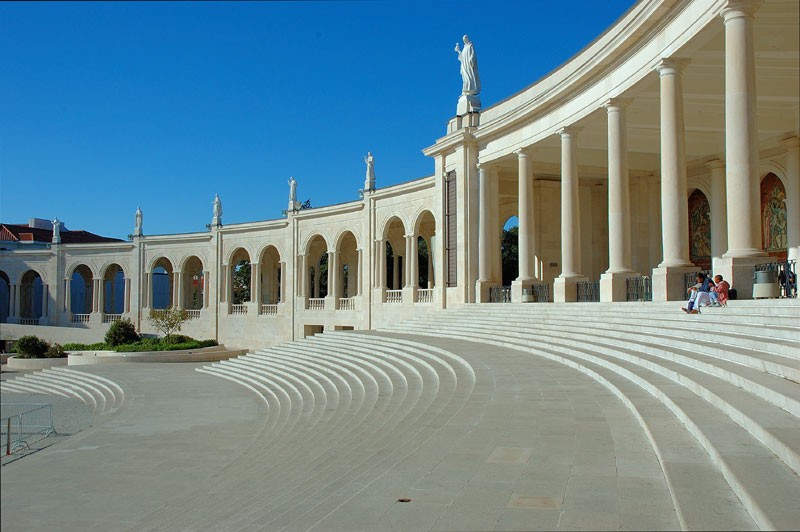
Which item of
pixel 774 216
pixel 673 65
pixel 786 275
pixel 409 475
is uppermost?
pixel 673 65

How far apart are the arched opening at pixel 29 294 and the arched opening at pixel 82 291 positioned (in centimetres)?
333

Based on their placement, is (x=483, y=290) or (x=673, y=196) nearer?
(x=673, y=196)

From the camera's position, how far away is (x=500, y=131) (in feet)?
113

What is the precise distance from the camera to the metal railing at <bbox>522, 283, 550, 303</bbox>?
31.6m

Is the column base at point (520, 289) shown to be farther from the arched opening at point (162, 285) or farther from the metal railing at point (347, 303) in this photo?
the arched opening at point (162, 285)

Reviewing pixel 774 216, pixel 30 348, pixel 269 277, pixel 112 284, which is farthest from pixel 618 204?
pixel 112 284

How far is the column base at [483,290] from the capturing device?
36.2m

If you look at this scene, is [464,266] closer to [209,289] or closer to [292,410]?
[292,410]

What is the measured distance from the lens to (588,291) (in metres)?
28.0

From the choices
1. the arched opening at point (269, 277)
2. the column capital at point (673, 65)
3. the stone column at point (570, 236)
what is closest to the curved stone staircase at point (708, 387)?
the stone column at point (570, 236)

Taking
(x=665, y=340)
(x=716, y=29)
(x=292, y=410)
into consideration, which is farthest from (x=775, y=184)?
(x=292, y=410)

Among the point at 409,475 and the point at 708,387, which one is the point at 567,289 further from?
the point at 409,475

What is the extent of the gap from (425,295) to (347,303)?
10.5m

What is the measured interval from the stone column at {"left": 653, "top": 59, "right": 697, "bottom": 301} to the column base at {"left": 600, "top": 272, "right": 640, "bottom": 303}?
2.96m
